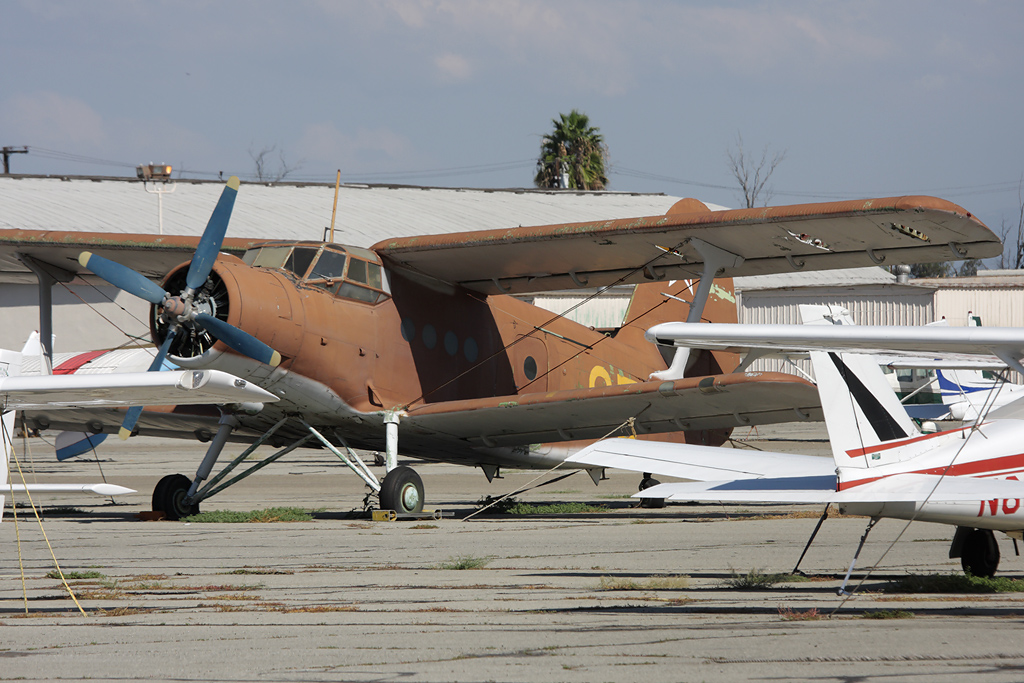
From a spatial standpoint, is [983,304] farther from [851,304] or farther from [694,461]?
[694,461]

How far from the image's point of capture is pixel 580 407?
40.5 feet

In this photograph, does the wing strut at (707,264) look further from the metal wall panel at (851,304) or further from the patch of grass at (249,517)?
the metal wall panel at (851,304)

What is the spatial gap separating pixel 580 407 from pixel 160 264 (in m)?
6.98

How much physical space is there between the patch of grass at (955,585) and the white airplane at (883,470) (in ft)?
1.06

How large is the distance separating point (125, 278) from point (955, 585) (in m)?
8.68

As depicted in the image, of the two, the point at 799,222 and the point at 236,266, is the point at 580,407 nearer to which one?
the point at 799,222

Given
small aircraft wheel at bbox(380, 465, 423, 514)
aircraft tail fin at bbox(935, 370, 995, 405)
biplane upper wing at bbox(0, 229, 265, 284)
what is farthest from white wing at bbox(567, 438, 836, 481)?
aircraft tail fin at bbox(935, 370, 995, 405)

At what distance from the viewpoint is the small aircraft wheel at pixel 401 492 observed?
11844 mm

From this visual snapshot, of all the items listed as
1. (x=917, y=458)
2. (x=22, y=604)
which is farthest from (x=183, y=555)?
(x=917, y=458)

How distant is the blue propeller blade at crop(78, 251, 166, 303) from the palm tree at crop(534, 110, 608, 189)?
57260 millimetres

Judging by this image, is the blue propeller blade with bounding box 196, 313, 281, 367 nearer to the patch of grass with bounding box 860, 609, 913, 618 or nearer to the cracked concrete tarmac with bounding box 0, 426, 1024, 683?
the cracked concrete tarmac with bounding box 0, 426, 1024, 683

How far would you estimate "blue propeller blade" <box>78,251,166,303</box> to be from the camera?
10945 millimetres

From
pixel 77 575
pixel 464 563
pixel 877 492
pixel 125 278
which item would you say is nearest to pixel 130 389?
pixel 77 575

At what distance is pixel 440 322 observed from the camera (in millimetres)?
13977
